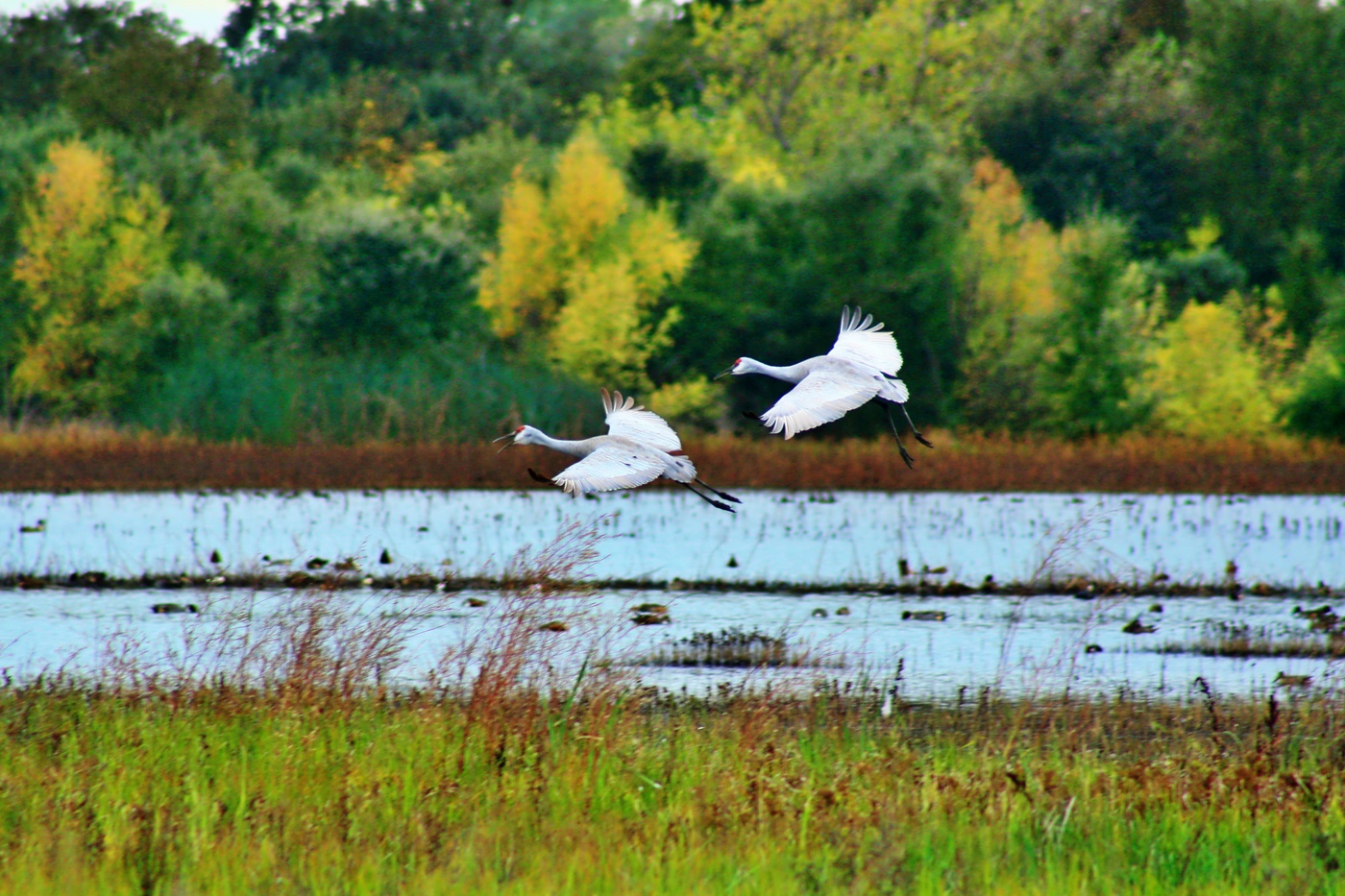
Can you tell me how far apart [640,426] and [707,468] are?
18.2m

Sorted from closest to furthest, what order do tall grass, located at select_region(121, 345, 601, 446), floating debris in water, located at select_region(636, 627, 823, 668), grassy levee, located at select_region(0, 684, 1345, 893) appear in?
grassy levee, located at select_region(0, 684, 1345, 893), floating debris in water, located at select_region(636, 627, 823, 668), tall grass, located at select_region(121, 345, 601, 446)

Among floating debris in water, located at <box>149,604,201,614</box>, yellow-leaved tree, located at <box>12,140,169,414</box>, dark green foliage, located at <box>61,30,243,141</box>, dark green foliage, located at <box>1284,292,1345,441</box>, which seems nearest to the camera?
floating debris in water, located at <box>149,604,201,614</box>

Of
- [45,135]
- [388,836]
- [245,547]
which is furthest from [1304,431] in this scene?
[45,135]

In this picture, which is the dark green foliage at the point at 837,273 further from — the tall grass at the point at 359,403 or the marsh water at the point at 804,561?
the marsh water at the point at 804,561

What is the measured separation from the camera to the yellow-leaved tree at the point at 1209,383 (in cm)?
3319

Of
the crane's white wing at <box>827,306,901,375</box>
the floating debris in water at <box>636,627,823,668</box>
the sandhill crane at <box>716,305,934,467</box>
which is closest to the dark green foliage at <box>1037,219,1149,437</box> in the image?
the floating debris in water at <box>636,627,823,668</box>

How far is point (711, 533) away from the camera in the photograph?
1970 centimetres

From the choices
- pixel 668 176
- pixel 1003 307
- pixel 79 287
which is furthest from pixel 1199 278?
pixel 79 287

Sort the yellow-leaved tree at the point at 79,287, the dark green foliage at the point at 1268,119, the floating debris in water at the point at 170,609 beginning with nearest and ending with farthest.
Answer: the floating debris in water at the point at 170,609
the yellow-leaved tree at the point at 79,287
the dark green foliage at the point at 1268,119

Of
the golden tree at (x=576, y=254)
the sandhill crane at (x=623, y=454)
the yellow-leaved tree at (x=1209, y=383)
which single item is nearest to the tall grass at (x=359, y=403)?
the golden tree at (x=576, y=254)

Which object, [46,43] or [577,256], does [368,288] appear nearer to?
[577,256]

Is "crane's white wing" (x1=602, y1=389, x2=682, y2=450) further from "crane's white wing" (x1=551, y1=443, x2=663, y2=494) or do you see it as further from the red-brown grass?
the red-brown grass

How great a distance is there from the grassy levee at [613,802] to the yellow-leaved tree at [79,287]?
30.8 m

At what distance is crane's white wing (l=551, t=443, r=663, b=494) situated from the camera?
24.0 ft
